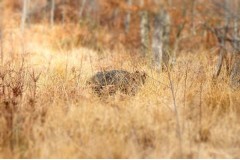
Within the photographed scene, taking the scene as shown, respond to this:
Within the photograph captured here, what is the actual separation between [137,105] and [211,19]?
7.78m

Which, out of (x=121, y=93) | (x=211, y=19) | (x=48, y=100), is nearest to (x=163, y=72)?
(x=121, y=93)

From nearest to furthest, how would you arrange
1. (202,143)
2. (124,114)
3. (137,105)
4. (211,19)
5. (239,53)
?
(202,143)
(124,114)
(137,105)
(239,53)
(211,19)

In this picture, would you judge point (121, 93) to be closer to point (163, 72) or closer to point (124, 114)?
point (124, 114)

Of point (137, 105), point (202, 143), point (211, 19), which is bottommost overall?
point (202, 143)

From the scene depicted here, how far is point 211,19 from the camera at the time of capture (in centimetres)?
1145

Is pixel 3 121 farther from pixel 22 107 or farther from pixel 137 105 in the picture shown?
pixel 137 105

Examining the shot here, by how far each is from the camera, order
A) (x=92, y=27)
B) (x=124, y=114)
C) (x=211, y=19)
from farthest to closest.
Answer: (x=92, y=27), (x=211, y=19), (x=124, y=114)

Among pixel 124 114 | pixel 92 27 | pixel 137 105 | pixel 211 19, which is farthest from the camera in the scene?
pixel 92 27

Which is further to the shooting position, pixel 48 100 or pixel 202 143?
pixel 48 100

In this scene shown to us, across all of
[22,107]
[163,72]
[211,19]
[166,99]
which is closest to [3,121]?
[22,107]

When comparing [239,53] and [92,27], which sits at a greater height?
[92,27]

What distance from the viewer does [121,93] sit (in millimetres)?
4520

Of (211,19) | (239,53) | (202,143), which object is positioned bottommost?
(202,143)

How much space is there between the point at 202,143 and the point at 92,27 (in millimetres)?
11286
